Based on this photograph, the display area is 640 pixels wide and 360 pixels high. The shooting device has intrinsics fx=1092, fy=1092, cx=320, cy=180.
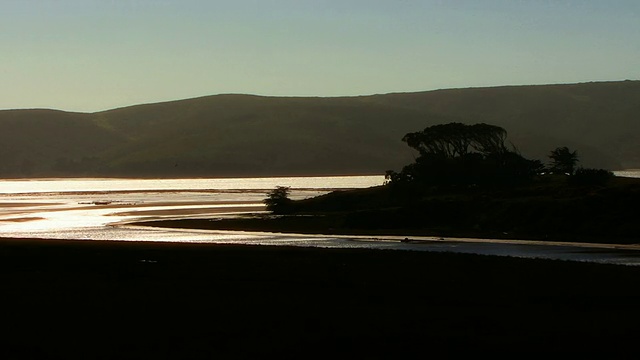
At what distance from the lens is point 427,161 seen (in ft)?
360

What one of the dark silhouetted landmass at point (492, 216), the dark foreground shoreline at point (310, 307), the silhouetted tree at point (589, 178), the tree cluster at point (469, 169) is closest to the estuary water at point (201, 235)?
the dark silhouetted landmass at point (492, 216)

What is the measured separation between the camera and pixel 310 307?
3325cm

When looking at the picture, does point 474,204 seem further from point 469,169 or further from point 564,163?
point 564,163

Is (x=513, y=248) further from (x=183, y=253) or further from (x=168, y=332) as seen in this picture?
(x=168, y=332)

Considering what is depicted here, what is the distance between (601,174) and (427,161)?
68.0 ft

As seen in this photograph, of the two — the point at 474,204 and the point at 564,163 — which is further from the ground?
the point at 564,163

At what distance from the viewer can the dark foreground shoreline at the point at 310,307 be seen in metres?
26.5

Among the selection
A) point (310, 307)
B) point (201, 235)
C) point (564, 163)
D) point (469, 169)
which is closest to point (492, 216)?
point (469, 169)

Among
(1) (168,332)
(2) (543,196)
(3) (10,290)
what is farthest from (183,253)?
(2) (543,196)

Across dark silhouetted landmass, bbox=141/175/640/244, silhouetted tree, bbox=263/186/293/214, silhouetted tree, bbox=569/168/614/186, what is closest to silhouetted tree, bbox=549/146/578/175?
dark silhouetted landmass, bbox=141/175/640/244

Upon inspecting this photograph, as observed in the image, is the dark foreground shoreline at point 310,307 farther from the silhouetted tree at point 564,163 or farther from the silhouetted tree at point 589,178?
the silhouetted tree at point 564,163

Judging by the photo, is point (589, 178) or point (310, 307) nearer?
point (310, 307)

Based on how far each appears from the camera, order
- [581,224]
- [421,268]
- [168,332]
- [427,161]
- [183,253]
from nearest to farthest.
Answer: 1. [168,332]
2. [421,268]
3. [183,253]
4. [581,224]
5. [427,161]

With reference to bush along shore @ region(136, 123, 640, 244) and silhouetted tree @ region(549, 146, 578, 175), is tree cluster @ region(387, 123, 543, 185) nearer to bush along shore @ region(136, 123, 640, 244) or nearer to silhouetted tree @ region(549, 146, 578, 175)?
bush along shore @ region(136, 123, 640, 244)
